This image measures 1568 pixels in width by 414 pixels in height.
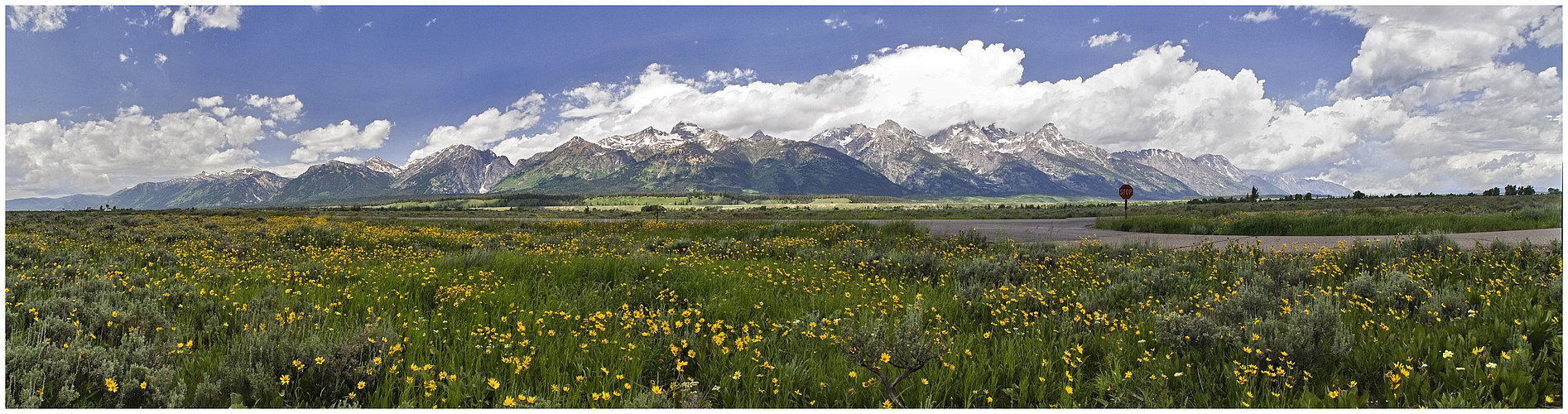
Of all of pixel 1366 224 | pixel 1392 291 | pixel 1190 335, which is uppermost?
pixel 1366 224

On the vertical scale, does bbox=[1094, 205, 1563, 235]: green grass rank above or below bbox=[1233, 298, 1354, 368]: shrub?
above

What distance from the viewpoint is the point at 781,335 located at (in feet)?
17.3

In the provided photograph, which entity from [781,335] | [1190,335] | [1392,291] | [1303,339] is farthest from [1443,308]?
[781,335]

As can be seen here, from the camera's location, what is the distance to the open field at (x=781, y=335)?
148 inches

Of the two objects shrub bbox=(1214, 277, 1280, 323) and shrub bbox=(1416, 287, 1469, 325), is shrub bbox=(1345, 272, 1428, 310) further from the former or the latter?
shrub bbox=(1214, 277, 1280, 323)

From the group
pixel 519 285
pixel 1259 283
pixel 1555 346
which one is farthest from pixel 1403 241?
pixel 519 285

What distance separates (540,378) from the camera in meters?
4.16

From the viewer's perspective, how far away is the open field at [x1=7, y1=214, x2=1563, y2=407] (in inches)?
148

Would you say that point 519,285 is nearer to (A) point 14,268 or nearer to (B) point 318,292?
(B) point 318,292

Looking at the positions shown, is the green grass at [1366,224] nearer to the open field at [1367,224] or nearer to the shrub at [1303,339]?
the open field at [1367,224]

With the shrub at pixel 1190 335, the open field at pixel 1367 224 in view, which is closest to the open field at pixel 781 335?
the shrub at pixel 1190 335

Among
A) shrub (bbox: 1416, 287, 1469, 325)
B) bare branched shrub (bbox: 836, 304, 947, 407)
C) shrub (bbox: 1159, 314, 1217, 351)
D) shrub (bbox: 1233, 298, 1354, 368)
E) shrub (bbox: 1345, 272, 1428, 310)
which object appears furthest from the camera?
shrub (bbox: 1345, 272, 1428, 310)

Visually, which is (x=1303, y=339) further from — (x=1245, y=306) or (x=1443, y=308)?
(x=1443, y=308)

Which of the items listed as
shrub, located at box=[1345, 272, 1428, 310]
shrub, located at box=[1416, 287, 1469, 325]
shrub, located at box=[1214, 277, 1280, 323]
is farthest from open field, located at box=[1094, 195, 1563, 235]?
shrub, located at box=[1214, 277, 1280, 323]
